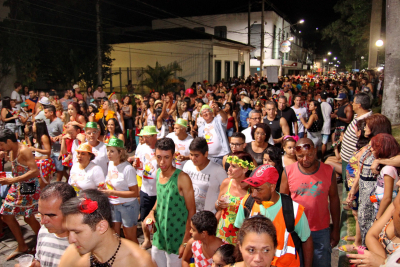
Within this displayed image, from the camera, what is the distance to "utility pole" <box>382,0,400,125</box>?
8.03 metres

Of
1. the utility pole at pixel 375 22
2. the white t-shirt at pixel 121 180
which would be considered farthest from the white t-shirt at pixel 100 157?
the utility pole at pixel 375 22

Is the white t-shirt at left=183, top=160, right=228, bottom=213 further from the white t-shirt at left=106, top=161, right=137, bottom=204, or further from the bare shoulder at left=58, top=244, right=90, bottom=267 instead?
the bare shoulder at left=58, top=244, right=90, bottom=267

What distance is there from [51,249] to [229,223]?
5.44 feet

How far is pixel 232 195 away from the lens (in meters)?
3.38

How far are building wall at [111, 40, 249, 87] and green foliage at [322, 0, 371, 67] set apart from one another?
1031 centimetres

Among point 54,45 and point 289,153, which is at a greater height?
point 54,45

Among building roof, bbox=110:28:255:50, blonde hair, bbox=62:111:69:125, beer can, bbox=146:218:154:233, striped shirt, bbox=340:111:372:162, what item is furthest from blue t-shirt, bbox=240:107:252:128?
building roof, bbox=110:28:255:50

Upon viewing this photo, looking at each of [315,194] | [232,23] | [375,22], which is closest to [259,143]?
[315,194]

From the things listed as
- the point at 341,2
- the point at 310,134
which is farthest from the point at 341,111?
the point at 341,2

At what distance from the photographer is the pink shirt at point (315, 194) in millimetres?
3342

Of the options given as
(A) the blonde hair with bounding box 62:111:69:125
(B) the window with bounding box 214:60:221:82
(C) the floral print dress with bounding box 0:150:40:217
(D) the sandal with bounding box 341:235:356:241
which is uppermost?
(B) the window with bounding box 214:60:221:82

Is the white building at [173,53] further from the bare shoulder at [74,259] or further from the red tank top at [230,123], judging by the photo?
the bare shoulder at [74,259]

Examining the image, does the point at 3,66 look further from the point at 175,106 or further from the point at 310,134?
the point at 310,134

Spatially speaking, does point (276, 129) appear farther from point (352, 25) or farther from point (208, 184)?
point (352, 25)
